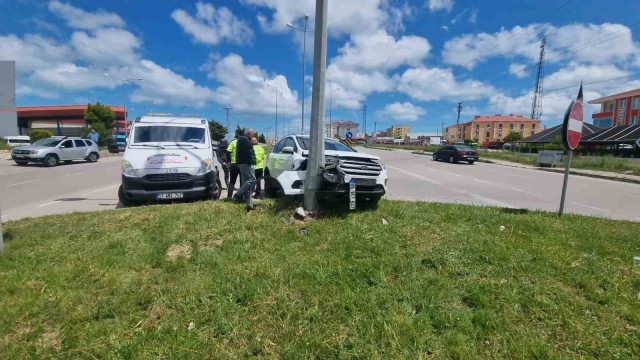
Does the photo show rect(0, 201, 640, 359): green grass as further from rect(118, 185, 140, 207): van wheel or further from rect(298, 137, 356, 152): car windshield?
rect(298, 137, 356, 152): car windshield

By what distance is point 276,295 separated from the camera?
3041 millimetres

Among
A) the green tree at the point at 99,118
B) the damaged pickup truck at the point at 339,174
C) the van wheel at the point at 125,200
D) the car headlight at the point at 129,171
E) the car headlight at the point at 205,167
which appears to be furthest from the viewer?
the green tree at the point at 99,118

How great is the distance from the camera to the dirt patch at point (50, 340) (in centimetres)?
249

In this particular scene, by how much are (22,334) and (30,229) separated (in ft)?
10.3

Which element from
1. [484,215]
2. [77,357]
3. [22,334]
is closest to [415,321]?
[77,357]

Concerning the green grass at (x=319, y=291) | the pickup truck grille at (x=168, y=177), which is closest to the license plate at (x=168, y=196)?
the pickup truck grille at (x=168, y=177)

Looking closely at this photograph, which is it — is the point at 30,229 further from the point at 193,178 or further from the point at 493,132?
the point at 493,132

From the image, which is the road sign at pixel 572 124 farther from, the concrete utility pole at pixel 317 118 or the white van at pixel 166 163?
the white van at pixel 166 163

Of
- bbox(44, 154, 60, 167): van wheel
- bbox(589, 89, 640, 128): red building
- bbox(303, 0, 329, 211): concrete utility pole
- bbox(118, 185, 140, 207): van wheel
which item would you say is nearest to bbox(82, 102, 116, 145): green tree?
bbox(44, 154, 60, 167): van wheel

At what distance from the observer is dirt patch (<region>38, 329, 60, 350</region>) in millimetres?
2486

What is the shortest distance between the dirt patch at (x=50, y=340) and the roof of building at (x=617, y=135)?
44.6m

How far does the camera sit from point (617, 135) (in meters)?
35.1

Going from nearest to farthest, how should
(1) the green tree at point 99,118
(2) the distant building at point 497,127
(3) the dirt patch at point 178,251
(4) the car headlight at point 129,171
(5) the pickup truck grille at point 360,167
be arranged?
(3) the dirt patch at point 178,251
(5) the pickup truck grille at point 360,167
(4) the car headlight at point 129,171
(1) the green tree at point 99,118
(2) the distant building at point 497,127

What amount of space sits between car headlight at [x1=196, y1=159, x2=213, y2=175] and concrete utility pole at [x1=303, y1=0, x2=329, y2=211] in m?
2.98
